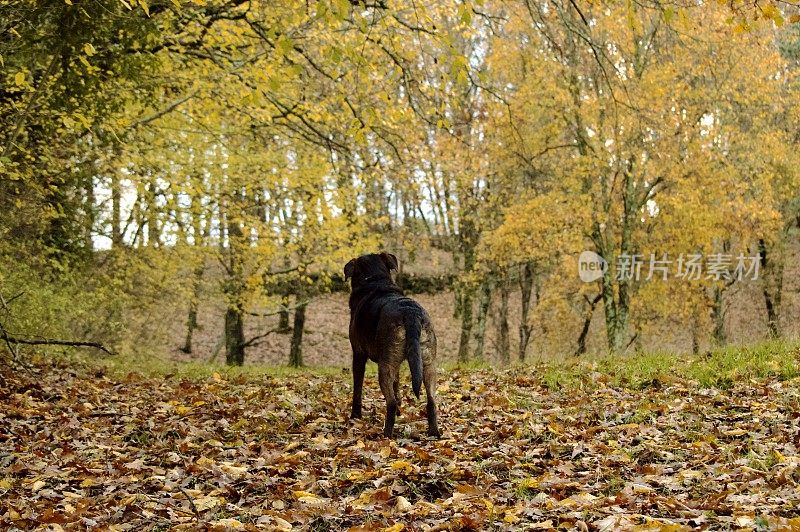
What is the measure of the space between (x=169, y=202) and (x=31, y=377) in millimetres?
5379

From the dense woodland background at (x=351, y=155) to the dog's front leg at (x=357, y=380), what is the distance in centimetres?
245

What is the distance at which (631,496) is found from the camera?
5016 mm

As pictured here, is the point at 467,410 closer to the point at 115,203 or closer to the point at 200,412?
the point at 200,412

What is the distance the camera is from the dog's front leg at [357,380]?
28.6 feet

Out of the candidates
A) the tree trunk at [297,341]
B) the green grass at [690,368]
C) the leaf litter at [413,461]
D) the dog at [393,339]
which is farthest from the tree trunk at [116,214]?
the green grass at [690,368]

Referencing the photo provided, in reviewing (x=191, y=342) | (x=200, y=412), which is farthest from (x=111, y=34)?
(x=191, y=342)

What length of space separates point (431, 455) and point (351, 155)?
8503mm

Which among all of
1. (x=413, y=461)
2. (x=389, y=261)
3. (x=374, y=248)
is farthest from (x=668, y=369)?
(x=374, y=248)

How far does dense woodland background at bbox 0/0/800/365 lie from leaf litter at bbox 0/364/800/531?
3010 mm

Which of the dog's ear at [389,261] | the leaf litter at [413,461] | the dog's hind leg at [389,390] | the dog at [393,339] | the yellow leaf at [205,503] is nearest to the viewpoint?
the leaf litter at [413,461]

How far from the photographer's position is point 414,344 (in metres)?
7.37

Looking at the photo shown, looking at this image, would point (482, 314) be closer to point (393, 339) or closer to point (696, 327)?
point (696, 327)

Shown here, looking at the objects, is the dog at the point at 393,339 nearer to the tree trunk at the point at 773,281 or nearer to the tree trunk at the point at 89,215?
→ the tree trunk at the point at 89,215

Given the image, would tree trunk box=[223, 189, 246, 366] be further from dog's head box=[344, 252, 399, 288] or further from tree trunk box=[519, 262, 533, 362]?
tree trunk box=[519, 262, 533, 362]
